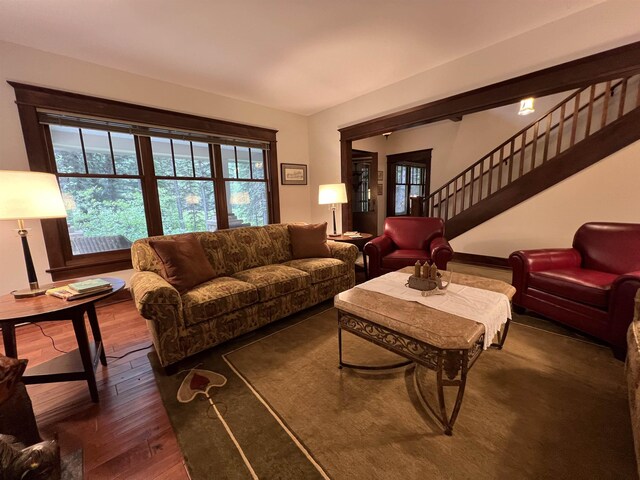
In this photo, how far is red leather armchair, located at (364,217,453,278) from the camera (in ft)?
9.81

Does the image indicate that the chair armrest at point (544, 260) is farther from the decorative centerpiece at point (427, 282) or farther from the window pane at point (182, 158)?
the window pane at point (182, 158)

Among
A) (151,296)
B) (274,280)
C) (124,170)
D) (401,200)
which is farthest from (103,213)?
(401,200)

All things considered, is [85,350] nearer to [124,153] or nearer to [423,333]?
[423,333]

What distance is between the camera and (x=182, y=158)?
3570mm

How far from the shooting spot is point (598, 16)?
7.34 feet

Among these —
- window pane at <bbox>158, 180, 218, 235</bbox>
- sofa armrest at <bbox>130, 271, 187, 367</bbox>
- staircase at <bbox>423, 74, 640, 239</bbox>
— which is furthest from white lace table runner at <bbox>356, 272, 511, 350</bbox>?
window pane at <bbox>158, 180, 218, 235</bbox>

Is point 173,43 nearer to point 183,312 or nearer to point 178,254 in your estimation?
point 178,254

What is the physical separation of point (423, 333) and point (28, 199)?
234 cm

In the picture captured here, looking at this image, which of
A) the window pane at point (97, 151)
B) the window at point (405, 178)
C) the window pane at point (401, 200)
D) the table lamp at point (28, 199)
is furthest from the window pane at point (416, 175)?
the table lamp at point (28, 199)

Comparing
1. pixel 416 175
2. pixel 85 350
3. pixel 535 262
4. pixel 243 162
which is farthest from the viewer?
pixel 416 175

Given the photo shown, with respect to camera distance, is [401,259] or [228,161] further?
[228,161]

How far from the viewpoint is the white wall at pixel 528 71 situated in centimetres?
225

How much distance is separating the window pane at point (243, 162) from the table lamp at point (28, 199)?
263 centimetres

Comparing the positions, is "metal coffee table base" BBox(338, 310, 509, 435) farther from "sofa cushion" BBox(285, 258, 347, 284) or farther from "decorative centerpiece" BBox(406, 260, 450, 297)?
"sofa cushion" BBox(285, 258, 347, 284)
